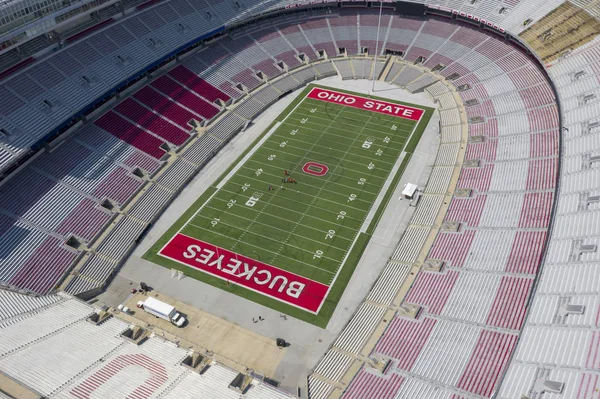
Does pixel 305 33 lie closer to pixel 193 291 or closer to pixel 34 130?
pixel 34 130

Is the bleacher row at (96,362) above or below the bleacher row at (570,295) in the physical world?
below

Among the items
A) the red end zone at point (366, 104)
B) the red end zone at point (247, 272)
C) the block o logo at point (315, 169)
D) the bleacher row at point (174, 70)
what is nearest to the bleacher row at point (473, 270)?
the red end zone at point (247, 272)

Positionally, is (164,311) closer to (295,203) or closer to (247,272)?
(247,272)

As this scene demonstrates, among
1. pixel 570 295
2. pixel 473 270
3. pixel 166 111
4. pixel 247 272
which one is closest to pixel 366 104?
pixel 166 111

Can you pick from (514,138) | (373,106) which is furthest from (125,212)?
(514,138)

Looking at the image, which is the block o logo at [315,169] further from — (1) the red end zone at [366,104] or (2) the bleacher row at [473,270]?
(1) the red end zone at [366,104]

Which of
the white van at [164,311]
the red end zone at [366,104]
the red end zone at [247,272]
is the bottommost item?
the white van at [164,311]

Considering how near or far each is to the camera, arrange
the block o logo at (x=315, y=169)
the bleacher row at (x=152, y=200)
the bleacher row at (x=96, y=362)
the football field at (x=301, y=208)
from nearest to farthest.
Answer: the bleacher row at (x=96, y=362)
the football field at (x=301, y=208)
the bleacher row at (x=152, y=200)
the block o logo at (x=315, y=169)
